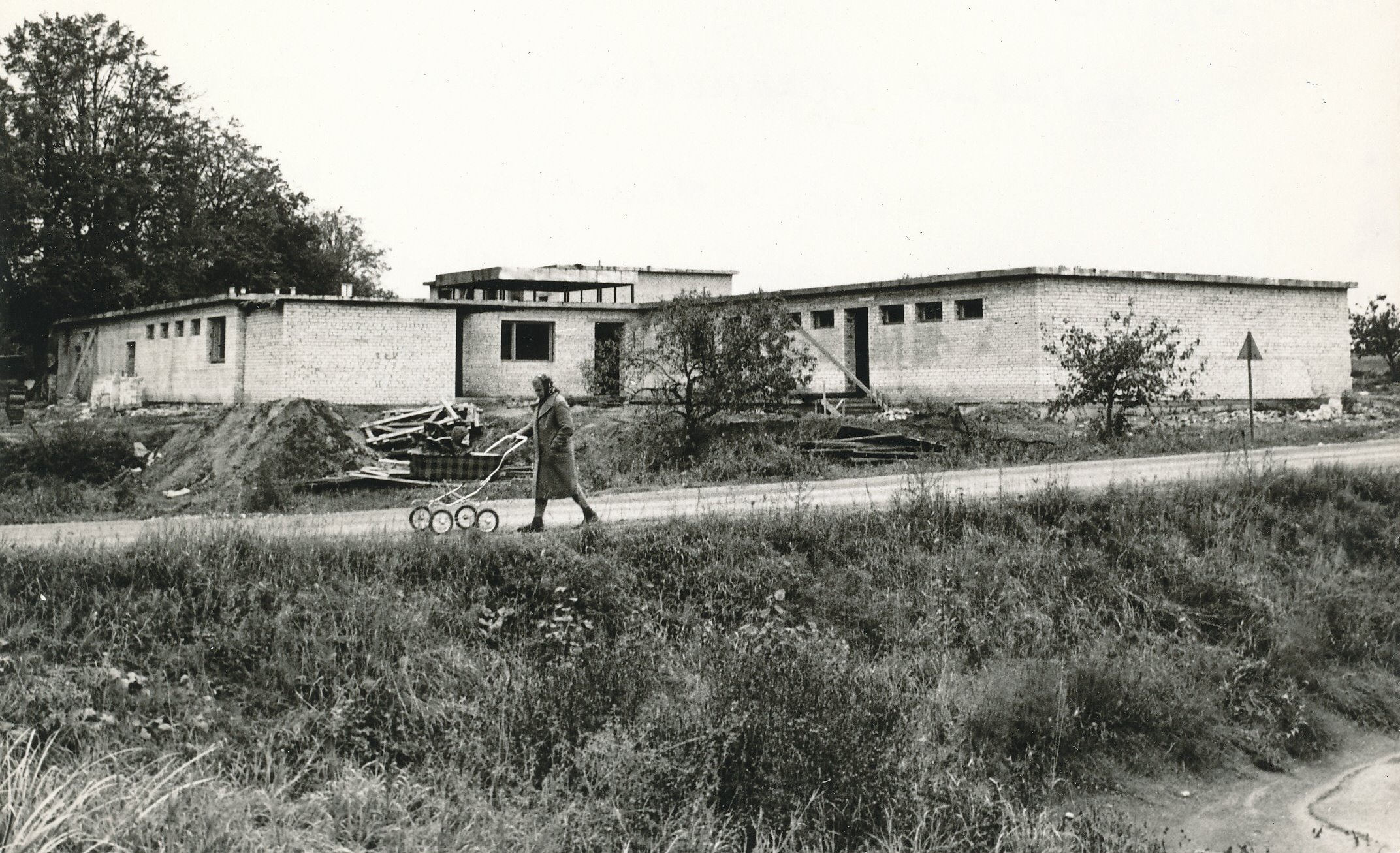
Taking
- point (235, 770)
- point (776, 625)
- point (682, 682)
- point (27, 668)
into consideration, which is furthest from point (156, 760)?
point (776, 625)

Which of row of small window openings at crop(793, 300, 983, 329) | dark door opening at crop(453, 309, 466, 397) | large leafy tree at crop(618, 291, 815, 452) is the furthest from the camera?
dark door opening at crop(453, 309, 466, 397)

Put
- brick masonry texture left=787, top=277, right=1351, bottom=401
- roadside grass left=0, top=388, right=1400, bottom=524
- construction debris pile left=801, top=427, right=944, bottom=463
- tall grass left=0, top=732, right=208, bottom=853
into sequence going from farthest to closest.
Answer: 1. brick masonry texture left=787, top=277, right=1351, bottom=401
2. construction debris pile left=801, top=427, right=944, bottom=463
3. roadside grass left=0, top=388, right=1400, bottom=524
4. tall grass left=0, top=732, right=208, bottom=853

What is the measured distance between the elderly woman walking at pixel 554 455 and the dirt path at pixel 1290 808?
6.17 meters

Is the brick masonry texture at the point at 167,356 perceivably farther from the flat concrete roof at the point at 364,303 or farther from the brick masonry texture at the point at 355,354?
the brick masonry texture at the point at 355,354

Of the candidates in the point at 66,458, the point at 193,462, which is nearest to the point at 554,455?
the point at 193,462

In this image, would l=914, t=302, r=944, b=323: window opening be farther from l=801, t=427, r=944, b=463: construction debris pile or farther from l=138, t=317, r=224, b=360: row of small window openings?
l=138, t=317, r=224, b=360: row of small window openings

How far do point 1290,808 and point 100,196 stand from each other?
44.0m

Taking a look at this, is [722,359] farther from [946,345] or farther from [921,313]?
[921,313]

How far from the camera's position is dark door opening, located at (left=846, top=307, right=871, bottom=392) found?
95.2ft

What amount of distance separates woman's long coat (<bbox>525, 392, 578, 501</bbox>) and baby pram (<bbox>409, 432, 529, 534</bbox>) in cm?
67

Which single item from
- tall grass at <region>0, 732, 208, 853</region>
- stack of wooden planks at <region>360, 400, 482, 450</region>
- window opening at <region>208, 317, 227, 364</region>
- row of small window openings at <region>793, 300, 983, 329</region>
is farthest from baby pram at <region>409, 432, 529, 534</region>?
window opening at <region>208, 317, 227, 364</region>

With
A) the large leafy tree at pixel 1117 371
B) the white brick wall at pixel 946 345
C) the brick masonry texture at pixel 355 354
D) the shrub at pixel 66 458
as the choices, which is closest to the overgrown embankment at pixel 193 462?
the shrub at pixel 66 458

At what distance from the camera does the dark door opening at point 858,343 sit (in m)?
29.0

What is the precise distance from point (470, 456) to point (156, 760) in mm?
9790
